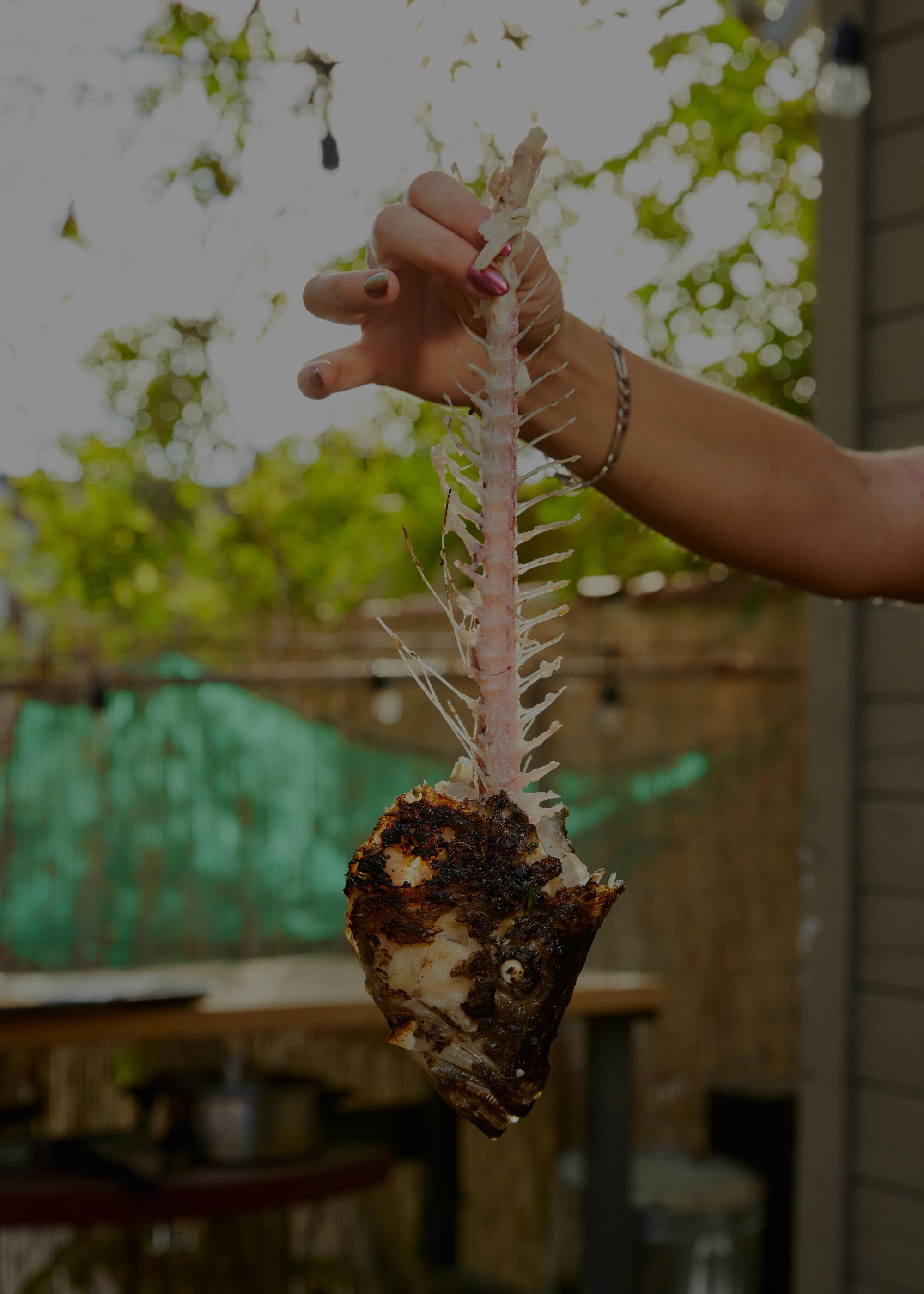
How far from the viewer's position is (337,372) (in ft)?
3.74

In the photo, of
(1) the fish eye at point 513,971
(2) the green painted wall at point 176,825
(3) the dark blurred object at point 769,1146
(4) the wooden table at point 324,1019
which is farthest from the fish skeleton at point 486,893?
(3) the dark blurred object at point 769,1146

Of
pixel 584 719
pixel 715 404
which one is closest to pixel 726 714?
pixel 584 719

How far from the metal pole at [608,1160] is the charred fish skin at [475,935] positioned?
2.89 m

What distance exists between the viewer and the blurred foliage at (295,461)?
6.76m

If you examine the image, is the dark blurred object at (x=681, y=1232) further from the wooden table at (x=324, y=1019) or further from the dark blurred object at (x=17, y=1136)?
the dark blurred object at (x=17, y=1136)

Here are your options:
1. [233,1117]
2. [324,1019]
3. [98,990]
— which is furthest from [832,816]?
[98,990]

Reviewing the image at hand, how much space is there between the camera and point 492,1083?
0.99m

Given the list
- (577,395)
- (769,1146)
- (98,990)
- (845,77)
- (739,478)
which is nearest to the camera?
(577,395)

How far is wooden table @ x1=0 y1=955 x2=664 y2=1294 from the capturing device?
326 centimetres

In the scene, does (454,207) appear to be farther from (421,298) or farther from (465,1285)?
(465,1285)

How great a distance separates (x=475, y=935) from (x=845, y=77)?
9.45 feet

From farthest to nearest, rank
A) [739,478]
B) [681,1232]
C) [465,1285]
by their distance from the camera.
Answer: [465,1285] → [681,1232] → [739,478]

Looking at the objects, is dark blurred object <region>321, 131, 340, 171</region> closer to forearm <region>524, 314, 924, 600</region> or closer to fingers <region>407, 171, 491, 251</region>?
forearm <region>524, 314, 924, 600</region>

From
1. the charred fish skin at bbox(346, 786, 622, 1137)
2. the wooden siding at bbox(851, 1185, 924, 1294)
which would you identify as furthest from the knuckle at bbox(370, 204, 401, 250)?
the wooden siding at bbox(851, 1185, 924, 1294)
